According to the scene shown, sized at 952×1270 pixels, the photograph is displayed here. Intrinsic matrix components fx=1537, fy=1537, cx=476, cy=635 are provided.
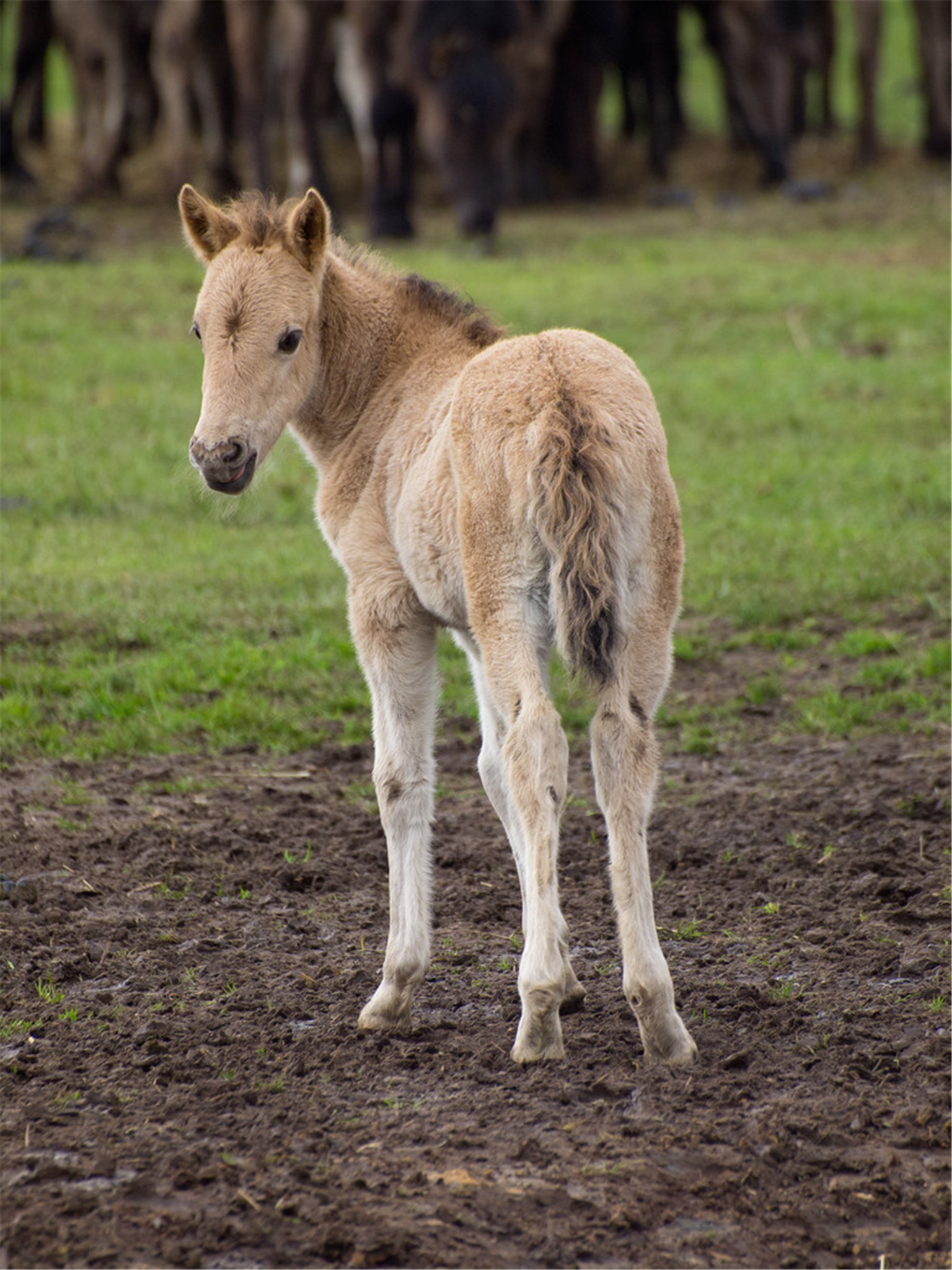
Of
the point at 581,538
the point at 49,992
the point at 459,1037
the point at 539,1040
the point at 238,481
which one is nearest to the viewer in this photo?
the point at 581,538

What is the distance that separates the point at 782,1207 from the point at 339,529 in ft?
6.96

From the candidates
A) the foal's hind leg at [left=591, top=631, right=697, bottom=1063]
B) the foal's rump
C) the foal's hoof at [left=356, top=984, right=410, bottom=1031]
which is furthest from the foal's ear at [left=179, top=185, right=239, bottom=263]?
the foal's hoof at [left=356, top=984, right=410, bottom=1031]

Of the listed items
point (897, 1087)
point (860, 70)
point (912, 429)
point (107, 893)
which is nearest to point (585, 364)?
point (897, 1087)

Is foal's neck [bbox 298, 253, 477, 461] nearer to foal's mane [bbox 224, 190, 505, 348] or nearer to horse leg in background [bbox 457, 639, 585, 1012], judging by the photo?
foal's mane [bbox 224, 190, 505, 348]

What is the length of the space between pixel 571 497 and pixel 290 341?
1.14m

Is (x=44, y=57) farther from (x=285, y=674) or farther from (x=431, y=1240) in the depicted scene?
(x=431, y=1240)

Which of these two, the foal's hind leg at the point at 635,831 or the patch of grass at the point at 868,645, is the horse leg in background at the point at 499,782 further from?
the patch of grass at the point at 868,645

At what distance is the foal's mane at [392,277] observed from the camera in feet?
13.8

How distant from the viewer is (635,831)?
3.48 meters

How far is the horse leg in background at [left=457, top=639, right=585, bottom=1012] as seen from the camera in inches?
155

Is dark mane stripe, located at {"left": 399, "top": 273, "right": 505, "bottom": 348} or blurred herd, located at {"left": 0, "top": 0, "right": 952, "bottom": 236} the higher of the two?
blurred herd, located at {"left": 0, "top": 0, "right": 952, "bottom": 236}

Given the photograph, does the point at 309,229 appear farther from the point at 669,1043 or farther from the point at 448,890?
the point at 669,1043

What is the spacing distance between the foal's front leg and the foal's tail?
605 mm

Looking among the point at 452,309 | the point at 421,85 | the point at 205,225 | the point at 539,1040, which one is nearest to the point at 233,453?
the point at 205,225
